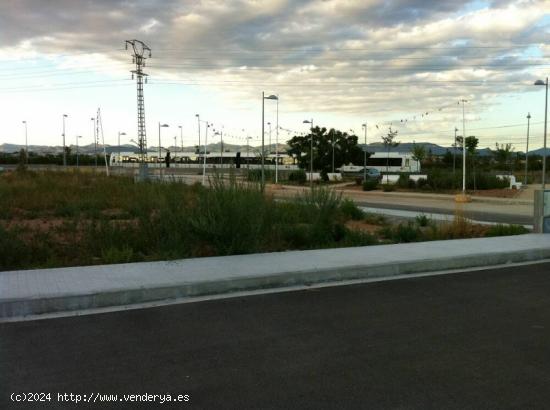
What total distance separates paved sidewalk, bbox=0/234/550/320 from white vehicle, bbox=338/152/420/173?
A: 225ft

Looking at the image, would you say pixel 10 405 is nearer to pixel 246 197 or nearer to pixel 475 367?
pixel 475 367

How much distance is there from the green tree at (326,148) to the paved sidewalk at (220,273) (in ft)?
165

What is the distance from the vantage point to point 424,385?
14.4 feet

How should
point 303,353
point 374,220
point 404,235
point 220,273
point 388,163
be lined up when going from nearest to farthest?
point 303,353
point 220,273
point 404,235
point 374,220
point 388,163

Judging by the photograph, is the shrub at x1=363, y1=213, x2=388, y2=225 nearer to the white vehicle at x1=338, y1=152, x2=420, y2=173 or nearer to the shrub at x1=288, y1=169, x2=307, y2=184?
the shrub at x1=288, y1=169, x2=307, y2=184

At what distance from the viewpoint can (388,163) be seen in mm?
80750

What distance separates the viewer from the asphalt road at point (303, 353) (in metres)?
4.21

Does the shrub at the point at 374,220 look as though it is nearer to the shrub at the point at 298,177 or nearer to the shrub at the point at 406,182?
the shrub at the point at 406,182

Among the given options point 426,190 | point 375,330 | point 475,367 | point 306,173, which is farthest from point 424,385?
point 306,173

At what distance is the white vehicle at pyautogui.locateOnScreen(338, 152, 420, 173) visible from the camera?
7881cm

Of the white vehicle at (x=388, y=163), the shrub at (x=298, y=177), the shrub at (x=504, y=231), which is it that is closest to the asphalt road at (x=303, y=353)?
the shrub at (x=504, y=231)

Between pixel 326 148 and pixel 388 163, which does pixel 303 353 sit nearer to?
pixel 326 148

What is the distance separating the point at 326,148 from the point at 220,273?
54821 millimetres

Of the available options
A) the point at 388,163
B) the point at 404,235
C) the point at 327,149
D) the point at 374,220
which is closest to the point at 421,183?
the point at 327,149
